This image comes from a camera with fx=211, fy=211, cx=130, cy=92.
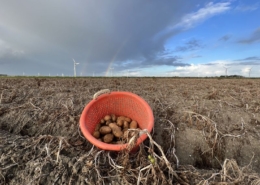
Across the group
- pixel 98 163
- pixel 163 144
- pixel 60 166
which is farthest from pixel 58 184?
pixel 163 144

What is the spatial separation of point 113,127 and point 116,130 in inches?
3.1

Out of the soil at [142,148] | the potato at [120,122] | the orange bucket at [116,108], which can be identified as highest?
the orange bucket at [116,108]

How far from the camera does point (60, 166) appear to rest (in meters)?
2.24

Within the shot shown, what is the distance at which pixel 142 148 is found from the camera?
2311 mm

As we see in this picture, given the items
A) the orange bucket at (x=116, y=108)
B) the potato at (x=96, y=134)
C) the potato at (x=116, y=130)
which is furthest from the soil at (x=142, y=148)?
the potato at (x=116, y=130)

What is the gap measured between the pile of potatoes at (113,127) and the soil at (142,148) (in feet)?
0.82

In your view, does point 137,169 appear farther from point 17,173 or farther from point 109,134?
point 17,173

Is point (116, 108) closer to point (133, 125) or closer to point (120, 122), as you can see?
point (120, 122)

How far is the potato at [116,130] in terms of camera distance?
2941 millimetres

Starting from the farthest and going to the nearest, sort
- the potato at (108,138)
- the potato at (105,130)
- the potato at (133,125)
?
the potato at (133,125), the potato at (105,130), the potato at (108,138)

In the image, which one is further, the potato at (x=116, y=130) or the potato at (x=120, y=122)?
the potato at (x=120, y=122)

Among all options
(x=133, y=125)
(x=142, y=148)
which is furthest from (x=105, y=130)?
(x=142, y=148)

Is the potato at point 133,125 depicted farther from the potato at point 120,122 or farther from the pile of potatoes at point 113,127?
the potato at point 120,122

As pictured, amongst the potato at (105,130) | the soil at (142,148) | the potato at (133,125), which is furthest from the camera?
the potato at (133,125)
